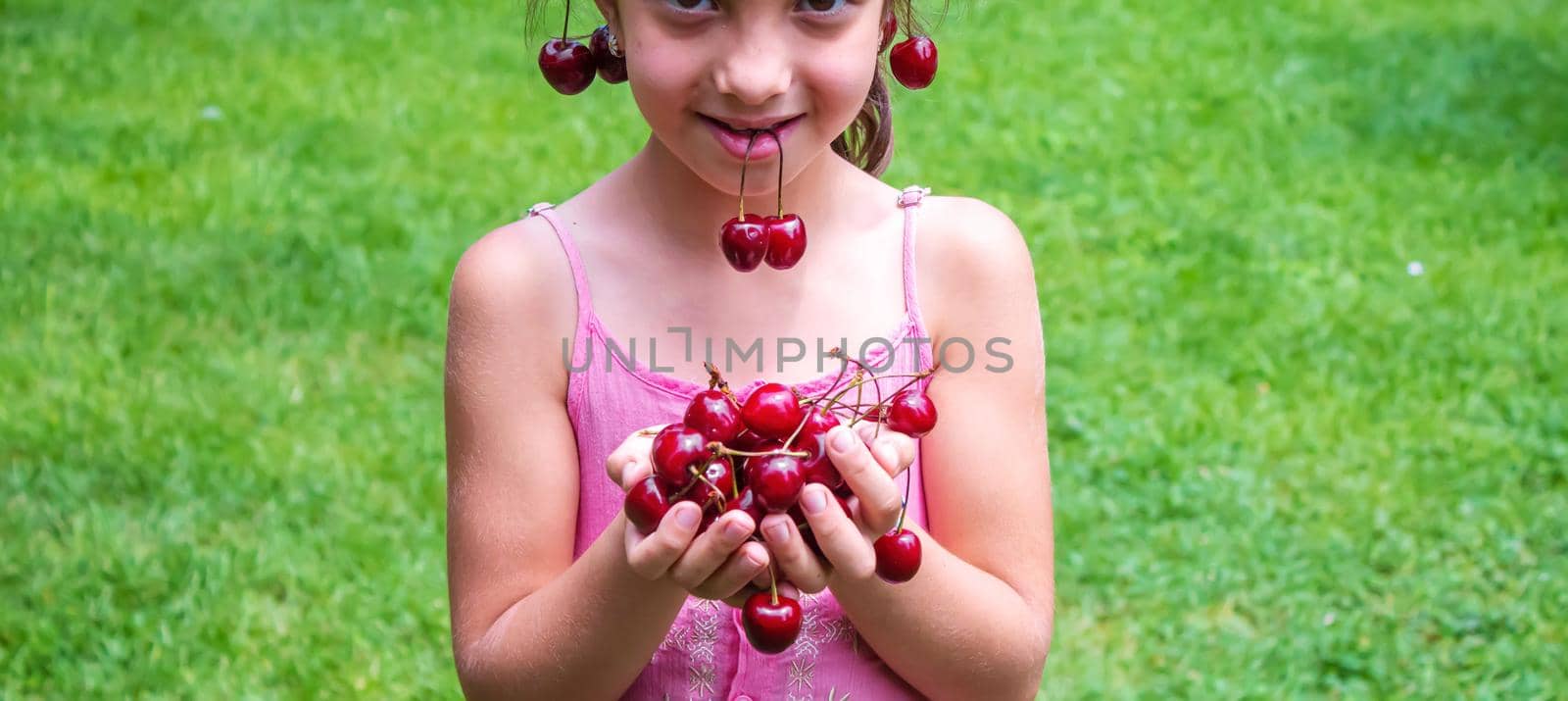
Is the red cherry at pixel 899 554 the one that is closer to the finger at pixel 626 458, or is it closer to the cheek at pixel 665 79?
the finger at pixel 626 458

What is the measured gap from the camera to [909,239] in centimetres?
205

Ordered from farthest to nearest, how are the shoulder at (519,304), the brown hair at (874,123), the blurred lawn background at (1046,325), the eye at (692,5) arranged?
the blurred lawn background at (1046,325) < the brown hair at (874,123) < the shoulder at (519,304) < the eye at (692,5)

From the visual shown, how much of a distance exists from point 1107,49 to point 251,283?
463 centimetres

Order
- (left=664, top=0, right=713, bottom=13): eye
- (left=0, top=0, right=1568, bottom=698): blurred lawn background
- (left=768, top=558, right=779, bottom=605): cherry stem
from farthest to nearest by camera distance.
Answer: (left=0, top=0, right=1568, bottom=698): blurred lawn background, (left=664, top=0, right=713, bottom=13): eye, (left=768, top=558, right=779, bottom=605): cherry stem

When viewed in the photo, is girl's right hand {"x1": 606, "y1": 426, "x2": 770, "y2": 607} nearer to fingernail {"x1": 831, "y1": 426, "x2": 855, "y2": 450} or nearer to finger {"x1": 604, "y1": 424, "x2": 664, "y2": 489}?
finger {"x1": 604, "y1": 424, "x2": 664, "y2": 489}

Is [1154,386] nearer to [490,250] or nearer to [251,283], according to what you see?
[251,283]

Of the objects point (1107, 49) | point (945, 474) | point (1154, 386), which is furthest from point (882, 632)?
point (1107, 49)

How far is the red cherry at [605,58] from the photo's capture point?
196 cm

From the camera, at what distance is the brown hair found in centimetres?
212

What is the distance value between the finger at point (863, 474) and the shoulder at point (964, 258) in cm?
51

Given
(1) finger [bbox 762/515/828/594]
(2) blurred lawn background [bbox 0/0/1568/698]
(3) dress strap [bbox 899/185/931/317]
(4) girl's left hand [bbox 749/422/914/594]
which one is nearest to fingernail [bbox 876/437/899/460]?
(4) girl's left hand [bbox 749/422/914/594]

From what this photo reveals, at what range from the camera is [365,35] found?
836 centimetres

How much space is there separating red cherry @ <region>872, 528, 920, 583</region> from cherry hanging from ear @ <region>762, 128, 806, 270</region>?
0.32m

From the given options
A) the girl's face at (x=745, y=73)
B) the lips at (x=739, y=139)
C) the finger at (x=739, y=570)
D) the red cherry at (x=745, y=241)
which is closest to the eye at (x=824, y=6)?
the girl's face at (x=745, y=73)
